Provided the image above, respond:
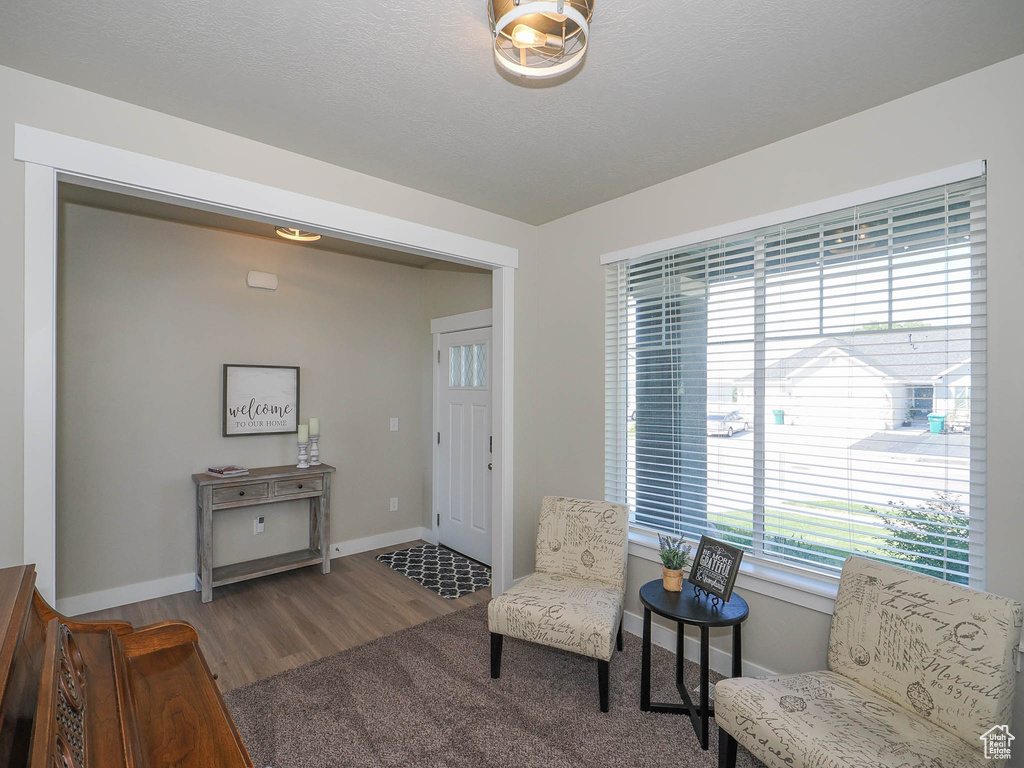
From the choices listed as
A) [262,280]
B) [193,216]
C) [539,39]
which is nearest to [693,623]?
[539,39]

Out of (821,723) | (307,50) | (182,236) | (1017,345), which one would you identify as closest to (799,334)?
(1017,345)

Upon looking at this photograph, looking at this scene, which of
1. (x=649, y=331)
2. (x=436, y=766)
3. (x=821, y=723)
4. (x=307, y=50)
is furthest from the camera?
(x=649, y=331)

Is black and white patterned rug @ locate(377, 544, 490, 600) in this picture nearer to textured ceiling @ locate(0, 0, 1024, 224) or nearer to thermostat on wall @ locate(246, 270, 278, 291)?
thermostat on wall @ locate(246, 270, 278, 291)

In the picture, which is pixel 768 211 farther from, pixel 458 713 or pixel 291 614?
pixel 291 614

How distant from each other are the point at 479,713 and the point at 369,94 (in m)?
2.70

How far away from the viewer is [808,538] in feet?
7.71

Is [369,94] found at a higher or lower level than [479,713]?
higher

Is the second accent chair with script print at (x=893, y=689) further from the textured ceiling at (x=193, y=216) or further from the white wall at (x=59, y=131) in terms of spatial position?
the textured ceiling at (x=193, y=216)

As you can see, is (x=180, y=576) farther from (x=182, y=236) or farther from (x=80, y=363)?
(x=182, y=236)

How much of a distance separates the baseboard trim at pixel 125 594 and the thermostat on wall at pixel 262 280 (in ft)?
7.14

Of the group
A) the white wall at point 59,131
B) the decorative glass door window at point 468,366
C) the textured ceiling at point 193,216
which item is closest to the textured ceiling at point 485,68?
the white wall at point 59,131

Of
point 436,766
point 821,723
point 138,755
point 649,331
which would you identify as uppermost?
point 649,331

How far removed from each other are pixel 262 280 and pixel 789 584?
3973 mm

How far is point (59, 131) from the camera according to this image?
1.98m
